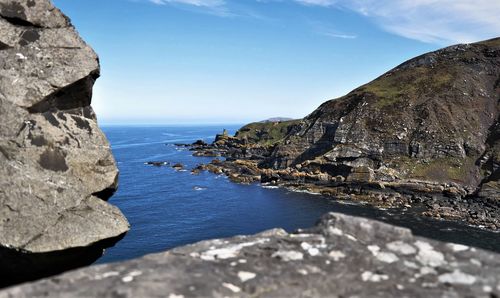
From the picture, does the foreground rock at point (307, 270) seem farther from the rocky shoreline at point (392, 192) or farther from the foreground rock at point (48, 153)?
the rocky shoreline at point (392, 192)

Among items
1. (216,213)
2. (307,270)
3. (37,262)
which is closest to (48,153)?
(37,262)

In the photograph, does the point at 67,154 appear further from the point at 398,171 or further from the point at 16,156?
the point at 398,171

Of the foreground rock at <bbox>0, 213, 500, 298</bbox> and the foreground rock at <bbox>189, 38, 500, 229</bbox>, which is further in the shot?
the foreground rock at <bbox>189, 38, 500, 229</bbox>

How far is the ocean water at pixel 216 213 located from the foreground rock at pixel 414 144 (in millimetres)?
9777

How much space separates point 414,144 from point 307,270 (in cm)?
13908

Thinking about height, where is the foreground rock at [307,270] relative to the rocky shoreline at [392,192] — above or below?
above

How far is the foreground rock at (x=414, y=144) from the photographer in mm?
113375

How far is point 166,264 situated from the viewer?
30.1 feet

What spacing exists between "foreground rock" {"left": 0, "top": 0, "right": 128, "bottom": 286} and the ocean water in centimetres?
4265

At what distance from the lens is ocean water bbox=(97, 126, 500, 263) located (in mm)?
73375

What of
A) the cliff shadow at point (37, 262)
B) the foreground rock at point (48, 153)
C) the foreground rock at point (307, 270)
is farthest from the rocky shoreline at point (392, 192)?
the foreground rock at point (307, 270)

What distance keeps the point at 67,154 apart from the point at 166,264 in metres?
11.8

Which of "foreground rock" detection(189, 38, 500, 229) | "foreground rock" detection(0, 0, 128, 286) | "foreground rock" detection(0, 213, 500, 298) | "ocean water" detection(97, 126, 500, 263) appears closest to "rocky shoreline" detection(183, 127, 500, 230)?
"foreground rock" detection(189, 38, 500, 229)

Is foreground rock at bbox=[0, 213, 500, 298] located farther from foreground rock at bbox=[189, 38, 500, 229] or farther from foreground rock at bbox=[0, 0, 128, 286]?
foreground rock at bbox=[189, 38, 500, 229]
